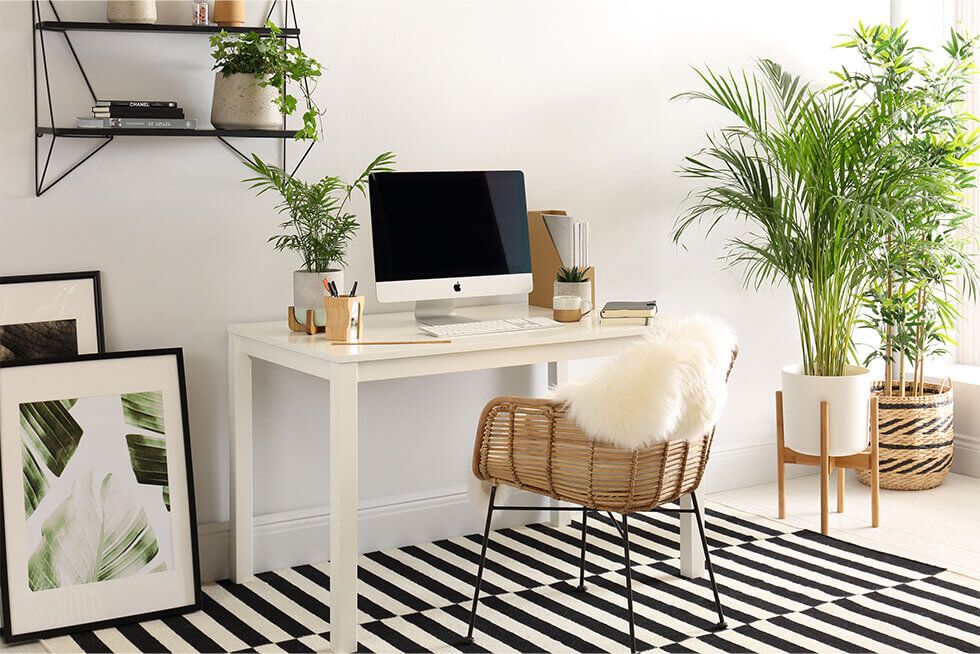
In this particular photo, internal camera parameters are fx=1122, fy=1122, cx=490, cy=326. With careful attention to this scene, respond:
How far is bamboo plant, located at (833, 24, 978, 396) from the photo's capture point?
3984 mm

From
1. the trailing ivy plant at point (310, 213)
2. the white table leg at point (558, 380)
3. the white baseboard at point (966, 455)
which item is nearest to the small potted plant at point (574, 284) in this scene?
the white table leg at point (558, 380)

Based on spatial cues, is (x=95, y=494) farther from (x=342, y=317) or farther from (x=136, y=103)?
(x=136, y=103)

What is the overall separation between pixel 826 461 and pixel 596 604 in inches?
45.1

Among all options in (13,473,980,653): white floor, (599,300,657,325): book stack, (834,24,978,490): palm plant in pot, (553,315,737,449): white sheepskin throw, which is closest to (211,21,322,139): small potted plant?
(599,300,657,325): book stack

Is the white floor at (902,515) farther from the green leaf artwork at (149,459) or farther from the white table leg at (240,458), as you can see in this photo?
the green leaf artwork at (149,459)

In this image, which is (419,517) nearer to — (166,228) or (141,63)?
(166,228)

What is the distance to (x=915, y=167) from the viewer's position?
3.89m

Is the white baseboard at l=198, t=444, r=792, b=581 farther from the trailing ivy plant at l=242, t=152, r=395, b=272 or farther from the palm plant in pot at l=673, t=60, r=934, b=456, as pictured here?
the palm plant in pot at l=673, t=60, r=934, b=456

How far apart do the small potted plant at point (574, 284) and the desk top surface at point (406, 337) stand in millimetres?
72

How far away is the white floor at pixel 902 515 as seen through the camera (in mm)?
3627

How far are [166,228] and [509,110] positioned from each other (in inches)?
48.6

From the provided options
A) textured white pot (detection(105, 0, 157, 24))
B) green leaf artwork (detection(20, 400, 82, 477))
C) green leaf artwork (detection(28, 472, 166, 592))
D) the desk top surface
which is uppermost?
textured white pot (detection(105, 0, 157, 24))

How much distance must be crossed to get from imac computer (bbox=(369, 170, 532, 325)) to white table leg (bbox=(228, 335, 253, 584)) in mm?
470

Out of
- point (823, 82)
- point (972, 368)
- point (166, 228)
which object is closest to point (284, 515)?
point (166, 228)
